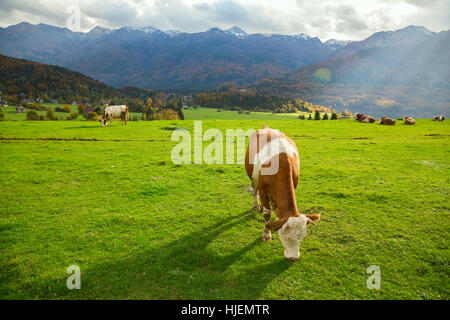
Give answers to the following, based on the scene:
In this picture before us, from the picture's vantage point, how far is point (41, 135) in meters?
26.9

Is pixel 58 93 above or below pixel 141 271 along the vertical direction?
above

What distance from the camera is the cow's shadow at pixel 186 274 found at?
17.4 ft

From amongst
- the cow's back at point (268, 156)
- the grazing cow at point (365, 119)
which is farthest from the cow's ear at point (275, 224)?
the grazing cow at point (365, 119)

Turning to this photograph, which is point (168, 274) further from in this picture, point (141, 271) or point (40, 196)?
point (40, 196)

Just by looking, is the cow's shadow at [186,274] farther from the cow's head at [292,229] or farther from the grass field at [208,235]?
the cow's head at [292,229]

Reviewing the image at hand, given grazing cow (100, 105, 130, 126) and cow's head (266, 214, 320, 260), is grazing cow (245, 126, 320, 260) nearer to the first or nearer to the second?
cow's head (266, 214, 320, 260)

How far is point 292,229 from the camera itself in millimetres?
5641

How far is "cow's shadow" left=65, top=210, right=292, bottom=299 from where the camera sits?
530cm

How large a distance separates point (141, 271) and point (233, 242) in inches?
108

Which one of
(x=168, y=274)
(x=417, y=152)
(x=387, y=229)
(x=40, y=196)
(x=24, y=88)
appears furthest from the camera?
(x=24, y=88)

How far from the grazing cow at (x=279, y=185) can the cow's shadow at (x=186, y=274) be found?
0.98m
